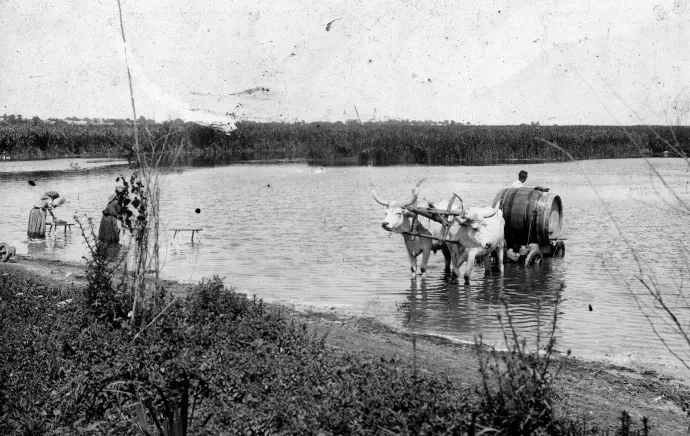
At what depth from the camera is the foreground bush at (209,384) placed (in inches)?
223

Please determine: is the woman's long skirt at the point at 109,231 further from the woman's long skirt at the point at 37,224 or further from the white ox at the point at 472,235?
the white ox at the point at 472,235

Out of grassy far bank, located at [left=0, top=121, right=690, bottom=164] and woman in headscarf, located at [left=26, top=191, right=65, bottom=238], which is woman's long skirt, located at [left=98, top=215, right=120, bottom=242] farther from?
grassy far bank, located at [left=0, top=121, right=690, bottom=164]

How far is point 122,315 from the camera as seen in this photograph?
29.1 feet

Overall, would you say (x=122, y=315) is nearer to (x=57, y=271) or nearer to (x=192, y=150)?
(x=57, y=271)

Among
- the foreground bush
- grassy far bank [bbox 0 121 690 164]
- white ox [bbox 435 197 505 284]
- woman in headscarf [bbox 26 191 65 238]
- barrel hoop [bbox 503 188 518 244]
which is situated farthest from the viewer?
grassy far bank [bbox 0 121 690 164]

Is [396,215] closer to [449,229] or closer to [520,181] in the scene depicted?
[449,229]

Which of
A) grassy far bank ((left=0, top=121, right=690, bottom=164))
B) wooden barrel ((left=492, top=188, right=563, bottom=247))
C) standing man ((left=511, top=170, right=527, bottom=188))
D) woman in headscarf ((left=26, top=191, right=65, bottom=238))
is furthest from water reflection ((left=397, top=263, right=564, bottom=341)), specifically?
grassy far bank ((left=0, top=121, right=690, bottom=164))

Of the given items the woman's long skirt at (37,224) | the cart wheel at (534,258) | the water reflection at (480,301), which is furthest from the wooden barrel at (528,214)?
the woman's long skirt at (37,224)

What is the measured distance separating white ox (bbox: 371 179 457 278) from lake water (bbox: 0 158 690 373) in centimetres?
55

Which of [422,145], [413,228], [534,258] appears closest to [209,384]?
[413,228]

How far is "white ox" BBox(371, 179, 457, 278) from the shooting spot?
48.2ft

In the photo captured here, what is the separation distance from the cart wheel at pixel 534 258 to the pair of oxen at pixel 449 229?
3.48 feet

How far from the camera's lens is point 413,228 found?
1504 cm

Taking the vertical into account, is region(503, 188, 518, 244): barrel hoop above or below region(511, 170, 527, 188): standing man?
below
